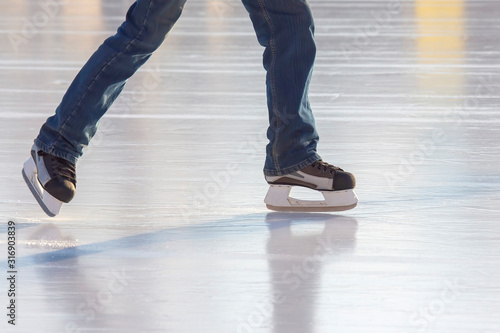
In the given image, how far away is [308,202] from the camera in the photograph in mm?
4172

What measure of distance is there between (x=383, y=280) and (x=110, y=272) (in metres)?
0.69

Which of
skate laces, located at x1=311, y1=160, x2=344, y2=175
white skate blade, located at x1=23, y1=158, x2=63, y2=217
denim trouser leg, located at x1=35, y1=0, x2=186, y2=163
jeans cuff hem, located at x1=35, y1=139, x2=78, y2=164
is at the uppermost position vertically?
denim trouser leg, located at x1=35, y1=0, x2=186, y2=163

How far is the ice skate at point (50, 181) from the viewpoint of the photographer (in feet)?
13.1

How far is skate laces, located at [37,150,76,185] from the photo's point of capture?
405 centimetres

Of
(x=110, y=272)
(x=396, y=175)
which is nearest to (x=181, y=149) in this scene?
(x=396, y=175)

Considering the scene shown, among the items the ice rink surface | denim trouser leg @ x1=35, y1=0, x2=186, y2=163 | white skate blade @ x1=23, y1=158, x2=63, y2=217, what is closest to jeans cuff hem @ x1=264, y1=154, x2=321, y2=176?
the ice rink surface

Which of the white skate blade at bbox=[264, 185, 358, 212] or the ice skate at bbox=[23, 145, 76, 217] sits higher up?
the white skate blade at bbox=[264, 185, 358, 212]

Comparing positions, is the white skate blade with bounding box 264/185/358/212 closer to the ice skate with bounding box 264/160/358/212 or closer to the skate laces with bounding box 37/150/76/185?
the ice skate with bounding box 264/160/358/212

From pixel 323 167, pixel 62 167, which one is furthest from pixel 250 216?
pixel 62 167

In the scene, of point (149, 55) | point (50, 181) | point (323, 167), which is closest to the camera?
point (50, 181)

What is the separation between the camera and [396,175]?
469 centimetres

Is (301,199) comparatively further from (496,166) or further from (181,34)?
(181,34)

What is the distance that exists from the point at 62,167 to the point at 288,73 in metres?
0.78

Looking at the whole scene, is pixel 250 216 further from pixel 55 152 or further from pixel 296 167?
pixel 55 152
